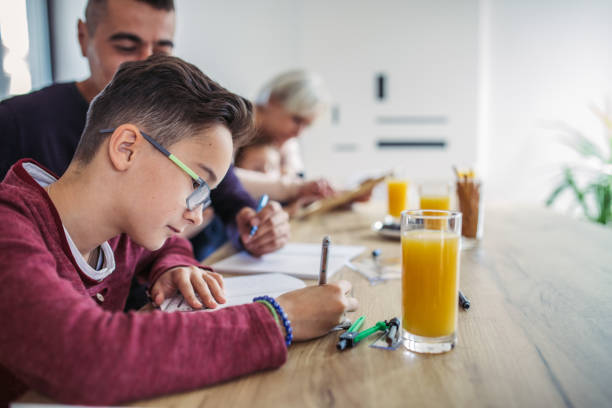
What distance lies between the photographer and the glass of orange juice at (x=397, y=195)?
1.93 metres

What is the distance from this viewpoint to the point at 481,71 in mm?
4051

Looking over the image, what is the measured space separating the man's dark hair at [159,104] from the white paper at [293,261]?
0.42 m

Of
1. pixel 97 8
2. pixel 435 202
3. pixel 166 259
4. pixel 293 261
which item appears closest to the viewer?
pixel 166 259

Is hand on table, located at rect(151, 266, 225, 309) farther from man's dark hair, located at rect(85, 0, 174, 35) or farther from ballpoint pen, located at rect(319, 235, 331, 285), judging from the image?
man's dark hair, located at rect(85, 0, 174, 35)

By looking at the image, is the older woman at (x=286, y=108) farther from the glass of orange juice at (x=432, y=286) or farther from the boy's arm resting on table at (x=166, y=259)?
the glass of orange juice at (x=432, y=286)

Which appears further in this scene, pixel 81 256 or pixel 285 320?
pixel 81 256

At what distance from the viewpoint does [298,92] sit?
2.83 metres

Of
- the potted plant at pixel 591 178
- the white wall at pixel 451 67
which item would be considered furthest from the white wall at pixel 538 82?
the potted plant at pixel 591 178

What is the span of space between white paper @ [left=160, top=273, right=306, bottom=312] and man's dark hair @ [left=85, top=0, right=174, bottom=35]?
97 centimetres

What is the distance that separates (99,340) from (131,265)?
1.91ft

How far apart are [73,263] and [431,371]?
647 millimetres

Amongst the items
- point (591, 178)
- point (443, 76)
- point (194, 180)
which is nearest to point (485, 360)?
point (194, 180)

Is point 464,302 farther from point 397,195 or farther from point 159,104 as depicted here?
point 397,195

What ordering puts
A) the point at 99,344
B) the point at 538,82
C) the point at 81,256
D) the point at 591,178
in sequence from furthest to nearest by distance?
the point at 538,82 < the point at 591,178 < the point at 81,256 < the point at 99,344
